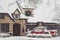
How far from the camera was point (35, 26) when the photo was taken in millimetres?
4504

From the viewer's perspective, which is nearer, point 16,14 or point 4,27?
point 4,27

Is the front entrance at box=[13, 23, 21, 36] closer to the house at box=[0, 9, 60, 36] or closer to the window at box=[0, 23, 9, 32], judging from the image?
the house at box=[0, 9, 60, 36]

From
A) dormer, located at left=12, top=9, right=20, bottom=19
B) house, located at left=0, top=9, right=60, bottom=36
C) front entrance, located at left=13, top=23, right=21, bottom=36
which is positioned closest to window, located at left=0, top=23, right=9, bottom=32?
house, located at left=0, top=9, right=60, bottom=36

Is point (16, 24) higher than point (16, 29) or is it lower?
higher

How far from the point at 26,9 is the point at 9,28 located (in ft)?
1.80

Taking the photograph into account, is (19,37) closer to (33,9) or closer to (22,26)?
(22,26)

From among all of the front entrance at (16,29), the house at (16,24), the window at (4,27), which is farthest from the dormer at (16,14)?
the window at (4,27)

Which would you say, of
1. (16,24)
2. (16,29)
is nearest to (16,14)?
(16,24)

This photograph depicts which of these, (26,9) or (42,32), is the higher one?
(26,9)

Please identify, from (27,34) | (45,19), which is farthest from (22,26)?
(45,19)

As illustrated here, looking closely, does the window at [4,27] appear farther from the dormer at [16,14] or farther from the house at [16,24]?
the dormer at [16,14]

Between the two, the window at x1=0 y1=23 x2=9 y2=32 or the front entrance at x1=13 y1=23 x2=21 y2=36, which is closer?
the window at x1=0 y1=23 x2=9 y2=32

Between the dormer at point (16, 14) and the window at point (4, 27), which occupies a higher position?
the dormer at point (16, 14)

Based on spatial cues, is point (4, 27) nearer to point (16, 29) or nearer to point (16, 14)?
point (16, 29)
